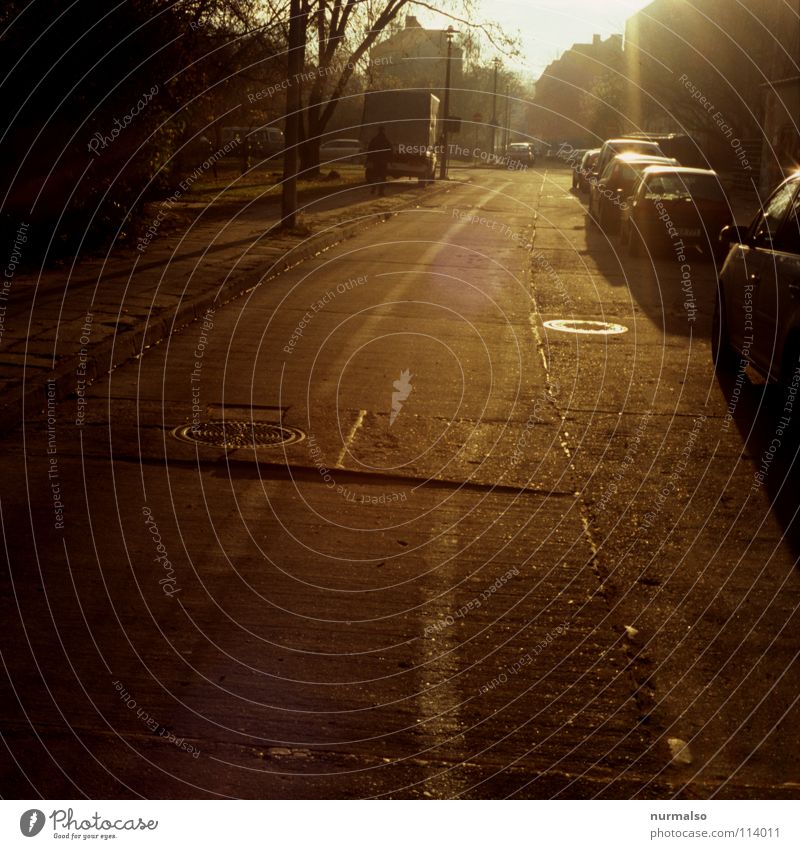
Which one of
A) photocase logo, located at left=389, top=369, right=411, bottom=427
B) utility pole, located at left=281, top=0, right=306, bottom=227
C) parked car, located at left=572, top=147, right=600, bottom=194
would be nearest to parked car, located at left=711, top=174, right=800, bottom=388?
photocase logo, located at left=389, top=369, right=411, bottom=427

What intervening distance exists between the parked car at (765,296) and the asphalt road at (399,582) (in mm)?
407

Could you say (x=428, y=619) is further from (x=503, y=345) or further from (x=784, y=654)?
(x=503, y=345)

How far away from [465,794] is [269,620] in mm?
1656

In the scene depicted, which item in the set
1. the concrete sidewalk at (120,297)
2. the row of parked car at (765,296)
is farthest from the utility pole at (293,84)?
the row of parked car at (765,296)

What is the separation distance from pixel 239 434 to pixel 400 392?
182cm

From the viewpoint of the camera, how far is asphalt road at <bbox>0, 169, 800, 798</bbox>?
404 cm

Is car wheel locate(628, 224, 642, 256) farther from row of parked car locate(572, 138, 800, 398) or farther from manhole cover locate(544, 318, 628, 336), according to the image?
row of parked car locate(572, 138, 800, 398)

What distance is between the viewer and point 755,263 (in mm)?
10078

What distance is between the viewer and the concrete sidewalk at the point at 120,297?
9.48 metres

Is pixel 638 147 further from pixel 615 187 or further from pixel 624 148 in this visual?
pixel 615 187

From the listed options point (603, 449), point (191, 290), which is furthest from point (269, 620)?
point (191, 290)

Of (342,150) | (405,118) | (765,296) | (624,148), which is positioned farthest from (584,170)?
(342,150)

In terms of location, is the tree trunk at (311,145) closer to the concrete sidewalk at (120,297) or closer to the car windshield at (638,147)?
the car windshield at (638,147)
